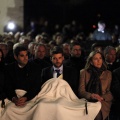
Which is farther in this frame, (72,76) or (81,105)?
(72,76)

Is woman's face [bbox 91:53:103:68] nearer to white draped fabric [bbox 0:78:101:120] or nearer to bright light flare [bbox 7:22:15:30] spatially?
white draped fabric [bbox 0:78:101:120]

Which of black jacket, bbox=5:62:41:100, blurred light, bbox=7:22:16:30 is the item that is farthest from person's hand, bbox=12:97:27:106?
blurred light, bbox=7:22:16:30

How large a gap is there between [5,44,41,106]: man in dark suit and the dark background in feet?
43.5

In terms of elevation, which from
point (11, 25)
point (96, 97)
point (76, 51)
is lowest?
point (96, 97)

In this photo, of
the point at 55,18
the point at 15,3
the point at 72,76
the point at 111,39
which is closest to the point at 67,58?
the point at 72,76

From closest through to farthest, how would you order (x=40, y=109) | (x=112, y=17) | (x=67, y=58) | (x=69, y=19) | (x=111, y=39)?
1. (x=40, y=109)
2. (x=67, y=58)
3. (x=111, y=39)
4. (x=112, y=17)
5. (x=69, y=19)

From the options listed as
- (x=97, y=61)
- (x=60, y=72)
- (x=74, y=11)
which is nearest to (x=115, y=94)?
(x=97, y=61)

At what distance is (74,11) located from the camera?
21484 millimetres

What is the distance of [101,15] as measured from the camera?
20.4 meters

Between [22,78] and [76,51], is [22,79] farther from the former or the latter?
[76,51]

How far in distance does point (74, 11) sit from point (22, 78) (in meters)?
15.5

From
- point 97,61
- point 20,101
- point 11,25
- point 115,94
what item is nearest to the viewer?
point 20,101

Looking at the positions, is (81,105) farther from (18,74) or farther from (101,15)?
(101,15)

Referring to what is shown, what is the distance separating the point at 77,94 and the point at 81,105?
0.58 metres
